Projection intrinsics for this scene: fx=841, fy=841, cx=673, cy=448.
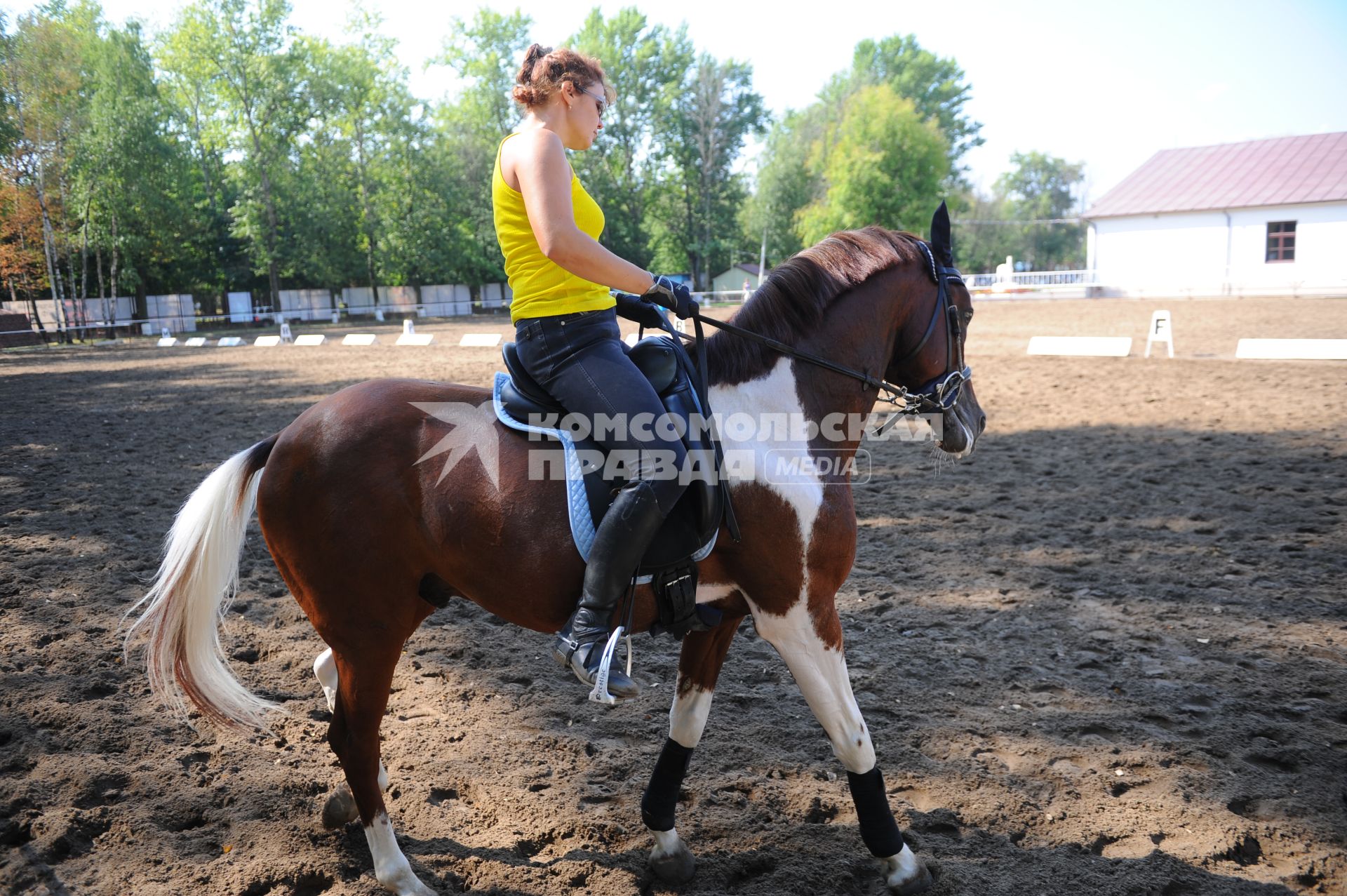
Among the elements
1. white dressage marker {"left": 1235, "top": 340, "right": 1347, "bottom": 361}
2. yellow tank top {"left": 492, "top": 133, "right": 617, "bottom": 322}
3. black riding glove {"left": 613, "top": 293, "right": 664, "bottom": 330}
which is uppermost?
yellow tank top {"left": 492, "top": 133, "right": 617, "bottom": 322}

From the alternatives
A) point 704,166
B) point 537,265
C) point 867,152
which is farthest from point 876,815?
point 704,166

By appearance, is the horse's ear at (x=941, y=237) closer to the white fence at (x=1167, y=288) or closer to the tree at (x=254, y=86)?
the white fence at (x=1167, y=288)

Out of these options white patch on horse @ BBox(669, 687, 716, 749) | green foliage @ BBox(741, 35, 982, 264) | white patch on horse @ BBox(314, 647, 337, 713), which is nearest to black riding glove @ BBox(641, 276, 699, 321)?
white patch on horse @ BBox(669, 687, 716, 749)

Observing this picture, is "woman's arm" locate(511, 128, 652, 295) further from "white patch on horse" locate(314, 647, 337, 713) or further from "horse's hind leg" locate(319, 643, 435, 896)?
"white patch on horse" locate(314, 647, 337, 713)

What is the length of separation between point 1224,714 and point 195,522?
15.2 ft

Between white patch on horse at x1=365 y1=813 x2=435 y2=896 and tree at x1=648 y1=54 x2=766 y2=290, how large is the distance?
189ft

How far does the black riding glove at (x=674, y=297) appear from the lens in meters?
2.73

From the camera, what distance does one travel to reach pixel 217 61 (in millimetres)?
42969

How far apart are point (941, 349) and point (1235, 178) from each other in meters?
50.6

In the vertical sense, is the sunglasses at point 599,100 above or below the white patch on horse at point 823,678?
above

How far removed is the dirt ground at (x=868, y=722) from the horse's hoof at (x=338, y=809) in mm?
49

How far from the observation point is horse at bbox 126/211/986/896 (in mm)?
2908

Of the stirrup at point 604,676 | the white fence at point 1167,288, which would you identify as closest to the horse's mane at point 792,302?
the stirrup at point 604,676

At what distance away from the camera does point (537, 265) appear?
2809mm
